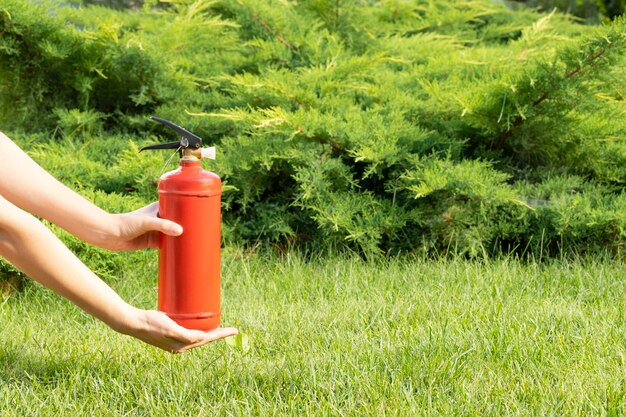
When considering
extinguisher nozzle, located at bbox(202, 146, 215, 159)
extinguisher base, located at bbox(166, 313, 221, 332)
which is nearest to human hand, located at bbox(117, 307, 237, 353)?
extinguisher base, located at bbox(166, 313, 221, 332)

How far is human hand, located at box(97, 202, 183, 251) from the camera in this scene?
217 centimetres

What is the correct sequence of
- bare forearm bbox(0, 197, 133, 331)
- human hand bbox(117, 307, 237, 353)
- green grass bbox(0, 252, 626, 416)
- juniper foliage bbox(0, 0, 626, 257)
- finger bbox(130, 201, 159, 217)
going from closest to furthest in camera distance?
bare forearm bbox(0, 197, 133, 331) < human hand bbox(117, 307, 237, 353) < green grass bbox(0, 252, 626, 416) < finger bbox(130, 201, 159, 217) < juniper foliage bbox(0, 0, 626, 257)

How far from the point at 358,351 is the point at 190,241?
0.67 m

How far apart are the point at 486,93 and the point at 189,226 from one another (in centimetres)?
196

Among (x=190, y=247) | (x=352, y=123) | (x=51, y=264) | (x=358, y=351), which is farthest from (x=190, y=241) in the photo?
(x=352, y=123)

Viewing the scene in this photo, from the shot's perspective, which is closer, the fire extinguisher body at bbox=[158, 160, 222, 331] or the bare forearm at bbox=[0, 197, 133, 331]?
the bare forearm at bbox=[0, 197, 133, 331]

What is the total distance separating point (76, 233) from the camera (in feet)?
7.70

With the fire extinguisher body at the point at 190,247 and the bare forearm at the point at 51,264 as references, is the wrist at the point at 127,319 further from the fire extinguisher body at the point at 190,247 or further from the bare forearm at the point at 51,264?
the fire extinguisher body at the point at 190,247

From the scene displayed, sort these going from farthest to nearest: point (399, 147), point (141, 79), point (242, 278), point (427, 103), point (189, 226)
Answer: point (141, 79) → point (427, 103) → point (399, 147) → point (242, 278) → point (189, 226)

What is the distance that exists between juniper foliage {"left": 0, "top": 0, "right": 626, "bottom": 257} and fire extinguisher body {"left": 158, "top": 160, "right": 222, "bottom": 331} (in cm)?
127

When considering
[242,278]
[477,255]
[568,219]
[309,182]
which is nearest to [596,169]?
[568,219]

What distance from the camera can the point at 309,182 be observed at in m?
3.62

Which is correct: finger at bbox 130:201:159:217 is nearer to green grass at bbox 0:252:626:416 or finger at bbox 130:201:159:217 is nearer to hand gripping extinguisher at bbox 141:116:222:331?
hand gripping extinguisher at bbox 141:116:222:331

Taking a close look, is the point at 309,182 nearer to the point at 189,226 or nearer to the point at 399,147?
the point at 399,147
